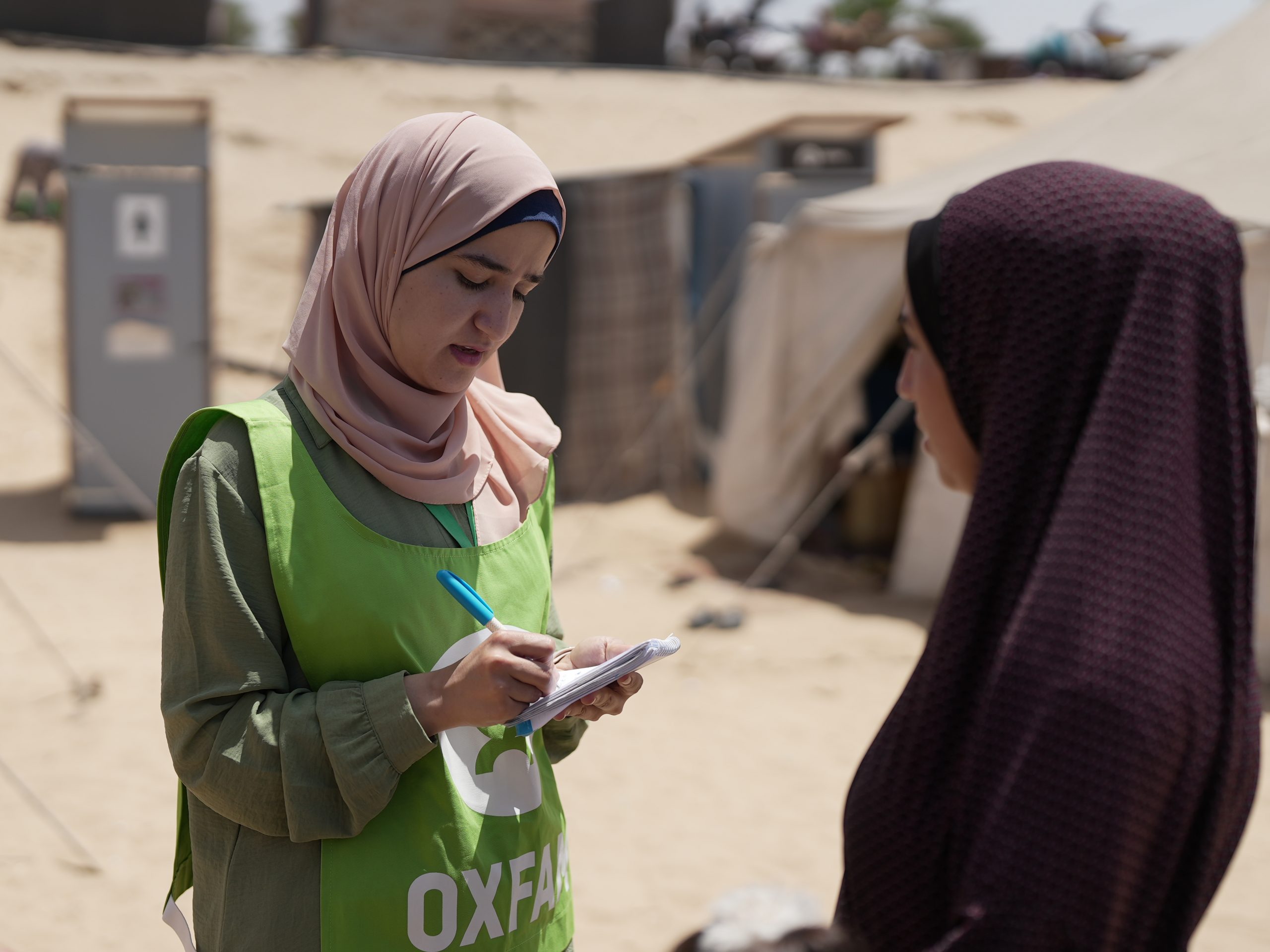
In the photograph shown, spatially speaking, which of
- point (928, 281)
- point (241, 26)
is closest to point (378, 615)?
point (928, 281)

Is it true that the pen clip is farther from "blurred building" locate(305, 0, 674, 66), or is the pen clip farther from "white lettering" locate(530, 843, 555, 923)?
"blurred building" locate(305, 0, 674, 66)

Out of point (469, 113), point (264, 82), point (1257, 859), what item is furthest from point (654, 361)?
point (264, 82)

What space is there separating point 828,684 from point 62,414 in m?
3.69

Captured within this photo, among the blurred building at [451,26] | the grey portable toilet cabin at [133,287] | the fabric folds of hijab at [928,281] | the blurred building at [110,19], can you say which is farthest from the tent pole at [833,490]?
the blurred building at [110,19]

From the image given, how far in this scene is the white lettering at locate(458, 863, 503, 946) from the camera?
59.4 inches

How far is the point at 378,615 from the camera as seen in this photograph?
1.47 m

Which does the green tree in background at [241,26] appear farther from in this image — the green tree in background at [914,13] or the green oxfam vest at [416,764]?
the green oxfam vest at [416,764]

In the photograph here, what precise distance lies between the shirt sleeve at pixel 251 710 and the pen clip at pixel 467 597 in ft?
0.38

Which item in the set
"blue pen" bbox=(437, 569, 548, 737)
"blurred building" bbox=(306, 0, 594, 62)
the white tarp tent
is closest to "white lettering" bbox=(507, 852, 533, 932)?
"blue pen" bbox=(437, 569, 548, 737)

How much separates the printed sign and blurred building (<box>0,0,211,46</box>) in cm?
1343

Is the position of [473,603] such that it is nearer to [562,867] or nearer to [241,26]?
[562,867]

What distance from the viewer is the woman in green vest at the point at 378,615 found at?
4.64ft

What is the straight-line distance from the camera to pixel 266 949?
1438 mm

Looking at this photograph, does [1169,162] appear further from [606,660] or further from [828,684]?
[606,660]
